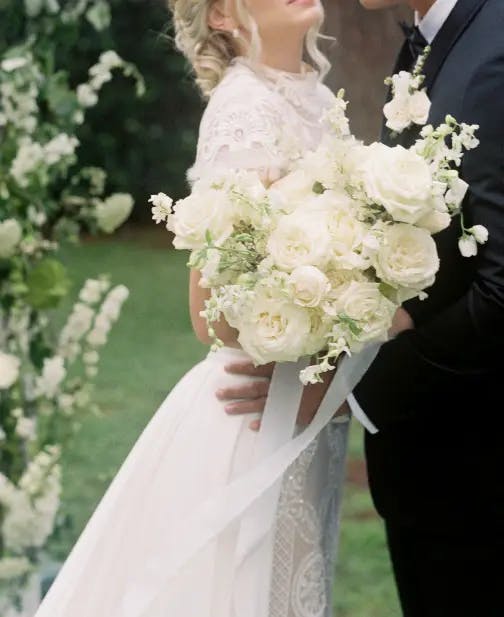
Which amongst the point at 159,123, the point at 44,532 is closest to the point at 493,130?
the point at 44,532

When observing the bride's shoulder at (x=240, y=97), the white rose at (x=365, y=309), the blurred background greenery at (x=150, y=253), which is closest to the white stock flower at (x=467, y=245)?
the white rose at (x=365, y=309)

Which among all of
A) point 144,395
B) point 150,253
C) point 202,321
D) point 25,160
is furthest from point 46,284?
point 150,253

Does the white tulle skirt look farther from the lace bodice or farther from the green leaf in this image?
the green leaf

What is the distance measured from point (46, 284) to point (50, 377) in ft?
0.80

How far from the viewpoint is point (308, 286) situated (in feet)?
7.27

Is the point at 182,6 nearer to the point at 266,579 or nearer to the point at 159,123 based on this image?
the point at 266,579

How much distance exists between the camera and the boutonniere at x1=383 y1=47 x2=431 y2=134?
250cm

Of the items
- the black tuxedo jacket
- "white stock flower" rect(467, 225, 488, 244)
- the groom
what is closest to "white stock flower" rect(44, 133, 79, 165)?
the groom

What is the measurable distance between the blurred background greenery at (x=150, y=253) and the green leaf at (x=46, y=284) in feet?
1.61

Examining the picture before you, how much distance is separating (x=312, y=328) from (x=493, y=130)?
1.56 feet

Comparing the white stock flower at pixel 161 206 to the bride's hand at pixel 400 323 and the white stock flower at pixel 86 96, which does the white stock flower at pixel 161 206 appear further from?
the white stock flower at pixel 86 96

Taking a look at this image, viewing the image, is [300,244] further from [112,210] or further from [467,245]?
[112,210]

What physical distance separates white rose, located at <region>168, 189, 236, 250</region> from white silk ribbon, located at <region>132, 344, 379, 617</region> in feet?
1.08

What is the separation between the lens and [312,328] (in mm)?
2283
